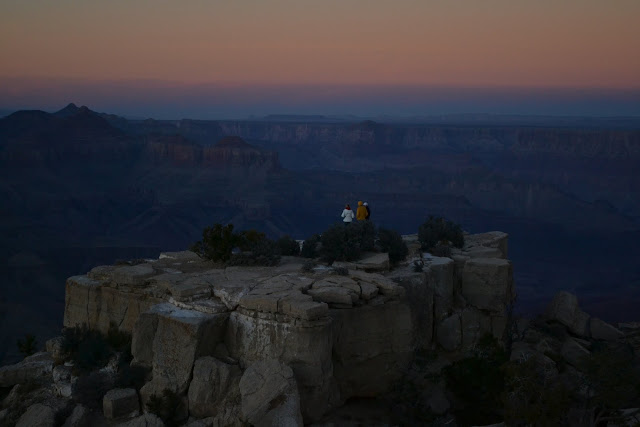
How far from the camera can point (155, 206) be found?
70.4 metres

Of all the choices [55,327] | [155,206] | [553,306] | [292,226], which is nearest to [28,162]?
[155,206]

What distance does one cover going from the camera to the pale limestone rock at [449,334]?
15453mm

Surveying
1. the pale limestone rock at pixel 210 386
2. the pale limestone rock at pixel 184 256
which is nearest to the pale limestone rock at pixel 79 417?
the pale limestone rock at pixel 210 386

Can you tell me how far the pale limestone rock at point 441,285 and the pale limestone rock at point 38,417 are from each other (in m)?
8.92

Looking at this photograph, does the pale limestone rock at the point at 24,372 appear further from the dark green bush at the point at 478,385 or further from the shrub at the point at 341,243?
the dark green bush at the point at 478,385

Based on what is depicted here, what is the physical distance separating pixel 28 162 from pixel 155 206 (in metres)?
16.4

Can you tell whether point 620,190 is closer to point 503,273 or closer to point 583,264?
point 583,264

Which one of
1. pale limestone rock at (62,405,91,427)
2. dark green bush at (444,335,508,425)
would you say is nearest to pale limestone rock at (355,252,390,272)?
dark green bush at (444,335,508,425)

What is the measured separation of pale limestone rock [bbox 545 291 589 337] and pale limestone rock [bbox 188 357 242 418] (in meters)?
12.0

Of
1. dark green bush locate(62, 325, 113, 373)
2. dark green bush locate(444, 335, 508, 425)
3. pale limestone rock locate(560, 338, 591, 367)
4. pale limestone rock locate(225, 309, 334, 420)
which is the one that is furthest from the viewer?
pale limestone rock locate(560, 338, 591, 367)

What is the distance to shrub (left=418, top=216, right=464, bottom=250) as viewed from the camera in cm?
1839

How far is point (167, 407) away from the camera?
11836 millimetres

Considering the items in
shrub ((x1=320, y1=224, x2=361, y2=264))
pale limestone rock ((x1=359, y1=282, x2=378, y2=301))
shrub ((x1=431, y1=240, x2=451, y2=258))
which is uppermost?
shrub ((x1=320, y1=224, x2=361, y2=264))

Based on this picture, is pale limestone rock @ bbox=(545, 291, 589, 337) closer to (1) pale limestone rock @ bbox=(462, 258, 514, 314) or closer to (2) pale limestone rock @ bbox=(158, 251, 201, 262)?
(1) pale limestone rock @ bbox=(462, 258, 514, 314)
